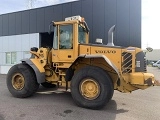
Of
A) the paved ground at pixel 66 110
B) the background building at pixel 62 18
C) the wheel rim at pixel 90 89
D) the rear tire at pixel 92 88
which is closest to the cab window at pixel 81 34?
the rear tire at pixel 92 88

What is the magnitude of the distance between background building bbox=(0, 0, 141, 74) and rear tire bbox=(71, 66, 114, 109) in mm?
3540

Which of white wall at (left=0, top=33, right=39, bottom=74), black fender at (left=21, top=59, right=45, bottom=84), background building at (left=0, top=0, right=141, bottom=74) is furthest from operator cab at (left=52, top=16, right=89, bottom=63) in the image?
white wall at (left=0, top=33, right=39, bottom=74)

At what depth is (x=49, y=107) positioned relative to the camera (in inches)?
234

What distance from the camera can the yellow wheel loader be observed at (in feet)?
19.0

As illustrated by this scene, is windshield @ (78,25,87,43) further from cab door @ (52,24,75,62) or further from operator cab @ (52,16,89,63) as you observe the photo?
cab door @ (52,24,75,62)

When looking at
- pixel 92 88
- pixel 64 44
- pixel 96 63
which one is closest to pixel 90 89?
pixel 92 88

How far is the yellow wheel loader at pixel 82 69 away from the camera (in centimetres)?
579

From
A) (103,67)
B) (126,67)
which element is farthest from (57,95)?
(126,67)

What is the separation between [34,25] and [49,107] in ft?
35.0

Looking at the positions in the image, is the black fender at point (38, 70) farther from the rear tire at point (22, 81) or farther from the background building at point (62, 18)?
the background building at point (62, 18)

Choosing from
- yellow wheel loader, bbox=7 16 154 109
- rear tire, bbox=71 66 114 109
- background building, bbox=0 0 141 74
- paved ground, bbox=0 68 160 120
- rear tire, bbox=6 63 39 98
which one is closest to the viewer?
paved ground, bbox=0 68 160 120

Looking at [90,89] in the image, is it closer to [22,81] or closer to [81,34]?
[81,34]

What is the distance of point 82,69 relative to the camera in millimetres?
6059

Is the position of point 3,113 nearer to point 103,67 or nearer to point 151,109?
point 103,67
